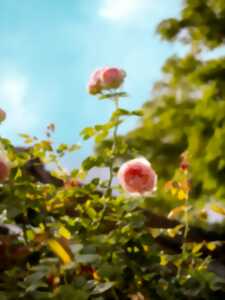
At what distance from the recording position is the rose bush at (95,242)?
1463 millimetres

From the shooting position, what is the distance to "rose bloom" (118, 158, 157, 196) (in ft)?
5.85

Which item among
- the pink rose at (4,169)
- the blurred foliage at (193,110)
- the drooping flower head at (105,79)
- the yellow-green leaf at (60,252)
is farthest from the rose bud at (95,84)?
the blurred foliage at (193,110)

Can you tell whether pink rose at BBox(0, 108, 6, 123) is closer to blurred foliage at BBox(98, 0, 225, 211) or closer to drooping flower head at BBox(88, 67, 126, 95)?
drooping flower head at BBox(88, 67, 126, 95)

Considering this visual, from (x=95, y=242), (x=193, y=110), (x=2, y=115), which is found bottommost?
(x=95, y=242)

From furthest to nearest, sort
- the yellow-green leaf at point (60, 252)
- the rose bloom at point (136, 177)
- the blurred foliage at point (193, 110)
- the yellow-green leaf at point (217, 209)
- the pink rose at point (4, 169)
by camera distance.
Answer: the blurred foliage at point (193, 110)
the yellow-green leaf at point (217, 209)
the rose bloom at point (136, 177)
the pink rose at point (4, 169)
the yellow-green leaf at point (60, 252)

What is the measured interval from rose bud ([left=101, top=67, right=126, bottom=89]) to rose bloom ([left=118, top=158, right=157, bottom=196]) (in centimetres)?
30

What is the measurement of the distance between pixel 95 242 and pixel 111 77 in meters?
0.60

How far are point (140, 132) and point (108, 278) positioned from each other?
27.9ft

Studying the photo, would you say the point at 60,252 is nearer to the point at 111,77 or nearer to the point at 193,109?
the point at 111,77

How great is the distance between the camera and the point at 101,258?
58.9 inches

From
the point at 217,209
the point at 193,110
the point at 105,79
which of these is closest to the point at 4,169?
the point at 105,79

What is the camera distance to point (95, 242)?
5.17 feet

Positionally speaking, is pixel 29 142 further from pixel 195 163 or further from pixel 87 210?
pixel 195 163

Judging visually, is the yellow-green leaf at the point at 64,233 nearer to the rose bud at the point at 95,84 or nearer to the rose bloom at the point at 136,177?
the rose bloom at the point at 136,177
